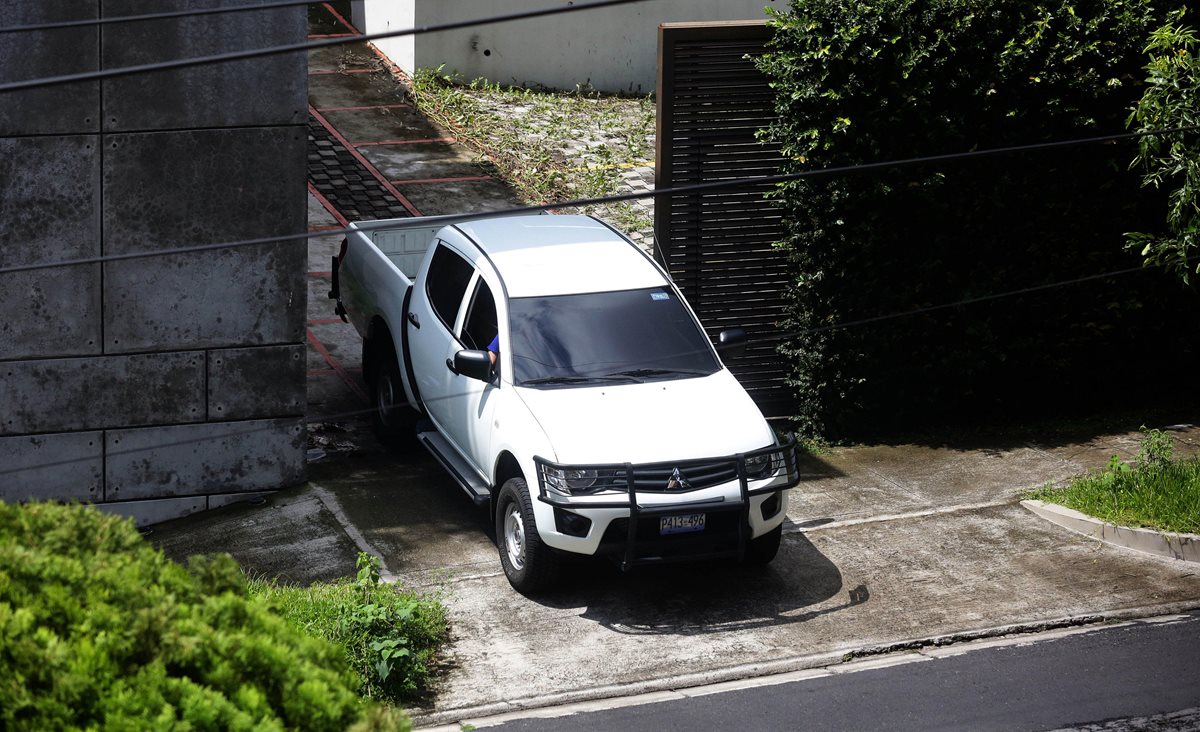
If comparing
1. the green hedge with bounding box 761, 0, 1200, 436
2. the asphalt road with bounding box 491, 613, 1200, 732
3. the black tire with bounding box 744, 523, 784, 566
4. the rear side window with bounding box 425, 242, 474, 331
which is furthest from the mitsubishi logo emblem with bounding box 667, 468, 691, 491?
the green hedge with bounding box 761, 0, 1200, 436

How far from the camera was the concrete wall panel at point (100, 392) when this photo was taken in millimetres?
10750

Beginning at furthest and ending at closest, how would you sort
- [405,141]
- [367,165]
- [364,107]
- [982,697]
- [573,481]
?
[364,107], [405,141], [367,165], [573,481], [982,697]

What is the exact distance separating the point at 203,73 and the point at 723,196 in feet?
15.0

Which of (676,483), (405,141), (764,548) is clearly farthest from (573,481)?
(405,141)

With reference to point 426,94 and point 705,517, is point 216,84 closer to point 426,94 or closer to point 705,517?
point 705,517

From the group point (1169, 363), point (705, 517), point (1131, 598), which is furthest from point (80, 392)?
point (1169, 363)

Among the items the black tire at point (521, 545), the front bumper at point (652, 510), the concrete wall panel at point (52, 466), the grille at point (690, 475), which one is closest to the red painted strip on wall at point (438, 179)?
the concrete wall panel at point (52, 466)

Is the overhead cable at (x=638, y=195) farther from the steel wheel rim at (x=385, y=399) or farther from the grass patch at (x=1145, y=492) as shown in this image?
the grass patch at (x=1145, y=492)

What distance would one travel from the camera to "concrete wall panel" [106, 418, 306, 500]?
437 inches

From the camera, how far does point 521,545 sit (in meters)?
9.40

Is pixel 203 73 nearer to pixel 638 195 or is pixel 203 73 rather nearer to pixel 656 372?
pixel 656 372

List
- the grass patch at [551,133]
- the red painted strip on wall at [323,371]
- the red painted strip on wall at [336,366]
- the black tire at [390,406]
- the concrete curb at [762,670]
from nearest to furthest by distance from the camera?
the concrete curb at [762,670] < the black tire at [390,406] < the red painted strip on wall at [336,366] < the red painted strip on wall at [323,371] < the grass patch at [551,133]

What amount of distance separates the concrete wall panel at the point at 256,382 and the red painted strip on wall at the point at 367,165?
6416mm

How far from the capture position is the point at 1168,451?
11.0 m
